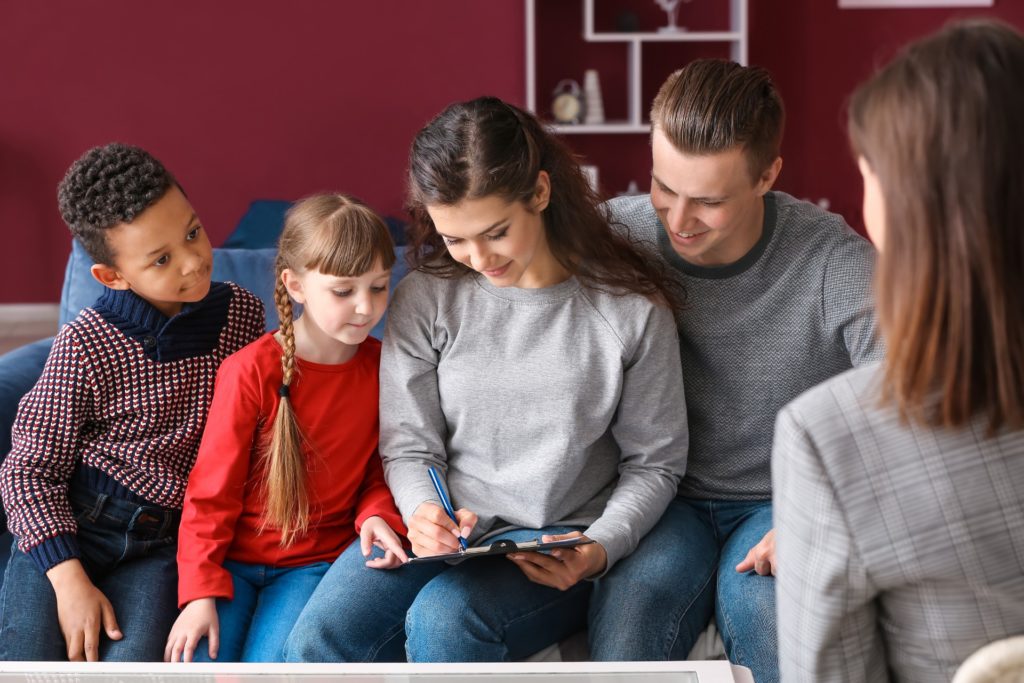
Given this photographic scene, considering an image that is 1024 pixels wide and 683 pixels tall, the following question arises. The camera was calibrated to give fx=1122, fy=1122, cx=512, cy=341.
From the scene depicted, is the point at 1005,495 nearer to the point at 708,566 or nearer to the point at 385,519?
the point at 708,566

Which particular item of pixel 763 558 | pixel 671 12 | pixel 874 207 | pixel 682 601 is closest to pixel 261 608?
pixel 682 601

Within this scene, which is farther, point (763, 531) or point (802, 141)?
point (802, 141)

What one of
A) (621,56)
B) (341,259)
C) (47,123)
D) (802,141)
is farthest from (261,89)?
(341,259)

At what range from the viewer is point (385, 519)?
166 cm

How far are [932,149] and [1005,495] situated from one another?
30 cm

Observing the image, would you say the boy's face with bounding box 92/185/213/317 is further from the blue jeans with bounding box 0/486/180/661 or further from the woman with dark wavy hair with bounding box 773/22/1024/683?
the woman with dark wavy hair with bounding box 773/22/1024/683

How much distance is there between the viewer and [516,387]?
1.65 meters

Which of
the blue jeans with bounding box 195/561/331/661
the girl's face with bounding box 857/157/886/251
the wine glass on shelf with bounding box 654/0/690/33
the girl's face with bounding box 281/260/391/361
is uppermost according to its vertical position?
the wine glass on shelf with bounding box 654/0/690/33

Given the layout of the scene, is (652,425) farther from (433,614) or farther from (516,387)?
(433,614)

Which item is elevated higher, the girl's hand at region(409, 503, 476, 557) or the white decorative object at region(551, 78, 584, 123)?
the white decorative object at region(551, 78, 584, 123)

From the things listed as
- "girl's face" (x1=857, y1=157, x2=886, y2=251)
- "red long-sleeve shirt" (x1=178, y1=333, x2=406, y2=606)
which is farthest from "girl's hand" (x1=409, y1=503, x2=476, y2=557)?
"girl's face" (x1=857, y1=157, x2=886, y2=251)

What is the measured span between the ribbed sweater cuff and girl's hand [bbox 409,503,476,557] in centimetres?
49

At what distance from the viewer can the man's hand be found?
5.01 ft

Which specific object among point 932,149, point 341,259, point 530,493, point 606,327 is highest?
point 932,149
